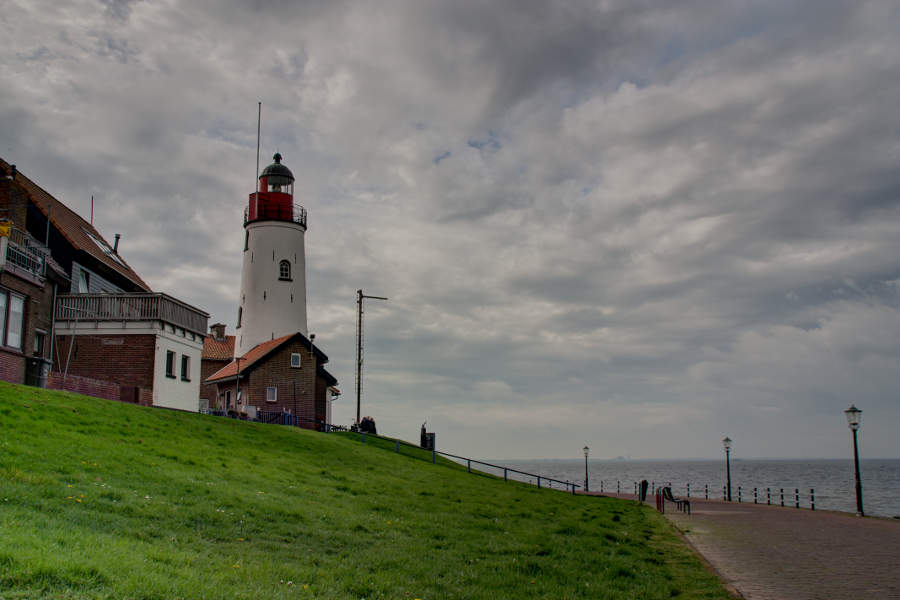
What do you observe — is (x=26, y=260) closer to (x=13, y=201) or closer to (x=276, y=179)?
(x=13, y=201)

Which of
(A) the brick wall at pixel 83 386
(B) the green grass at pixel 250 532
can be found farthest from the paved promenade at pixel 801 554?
(A) the brick wall at pixel 83 386

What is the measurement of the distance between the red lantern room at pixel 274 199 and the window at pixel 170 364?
2114 cm

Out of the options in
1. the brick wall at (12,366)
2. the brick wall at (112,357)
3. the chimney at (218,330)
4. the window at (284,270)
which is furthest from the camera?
the chimney at (218,330)

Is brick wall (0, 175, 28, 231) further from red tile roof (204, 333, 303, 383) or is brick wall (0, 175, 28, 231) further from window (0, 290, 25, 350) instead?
red tile roof (204, 333, 303, 383)

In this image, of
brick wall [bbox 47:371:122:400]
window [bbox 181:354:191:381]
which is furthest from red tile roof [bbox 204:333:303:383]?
brick wall [bbox 47:371:122:400]

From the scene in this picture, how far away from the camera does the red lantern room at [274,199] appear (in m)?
53.1

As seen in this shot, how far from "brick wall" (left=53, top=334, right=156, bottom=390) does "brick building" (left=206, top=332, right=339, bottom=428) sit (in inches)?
501

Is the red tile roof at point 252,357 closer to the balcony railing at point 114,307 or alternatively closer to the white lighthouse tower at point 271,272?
the white lighthouse tower at point 271,272

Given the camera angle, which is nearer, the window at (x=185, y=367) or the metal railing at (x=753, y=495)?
the window at (x=185, y=367)

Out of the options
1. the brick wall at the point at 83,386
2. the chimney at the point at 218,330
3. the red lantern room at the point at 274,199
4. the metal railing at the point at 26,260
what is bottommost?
the brick wall at the point at 83,386

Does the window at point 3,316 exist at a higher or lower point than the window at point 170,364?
higher

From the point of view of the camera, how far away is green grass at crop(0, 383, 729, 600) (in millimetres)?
8477

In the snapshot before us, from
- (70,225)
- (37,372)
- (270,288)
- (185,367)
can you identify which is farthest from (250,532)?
(270,288)

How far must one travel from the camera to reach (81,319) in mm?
31891
